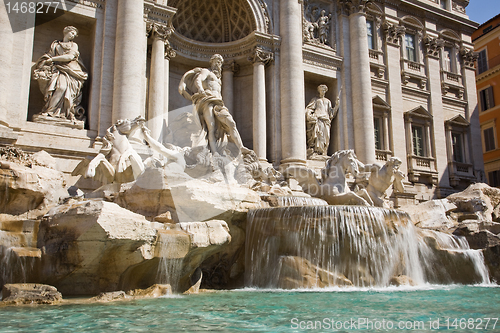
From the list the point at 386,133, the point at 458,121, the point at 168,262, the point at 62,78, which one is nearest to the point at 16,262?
the point at 168,262

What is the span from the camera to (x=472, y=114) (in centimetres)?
2388

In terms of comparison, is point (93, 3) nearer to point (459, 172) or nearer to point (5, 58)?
point (5, 58)

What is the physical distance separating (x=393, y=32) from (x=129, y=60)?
13.7m

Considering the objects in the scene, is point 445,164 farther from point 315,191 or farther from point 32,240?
point 32,240

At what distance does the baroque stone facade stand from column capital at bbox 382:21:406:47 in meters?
0.06

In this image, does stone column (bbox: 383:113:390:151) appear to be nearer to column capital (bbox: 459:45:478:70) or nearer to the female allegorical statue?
column capital (bbox: 459:45:478:70)

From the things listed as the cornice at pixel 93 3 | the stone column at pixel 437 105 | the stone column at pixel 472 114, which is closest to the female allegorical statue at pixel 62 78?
the cornice at pixel 93 3

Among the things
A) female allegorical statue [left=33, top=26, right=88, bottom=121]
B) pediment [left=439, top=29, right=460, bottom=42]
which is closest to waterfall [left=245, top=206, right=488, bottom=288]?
female allegorical statue [left=33, top=26, right=88, bottom=121]

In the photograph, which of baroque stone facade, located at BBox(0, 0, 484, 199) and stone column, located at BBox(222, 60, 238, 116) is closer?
baroque stone facade, located at BBox(0, 0, 484, 199)

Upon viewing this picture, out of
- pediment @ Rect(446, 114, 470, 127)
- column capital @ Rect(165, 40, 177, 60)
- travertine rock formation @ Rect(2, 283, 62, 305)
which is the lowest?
travertine rock formation @ Rect(2, 283, 62, 305)

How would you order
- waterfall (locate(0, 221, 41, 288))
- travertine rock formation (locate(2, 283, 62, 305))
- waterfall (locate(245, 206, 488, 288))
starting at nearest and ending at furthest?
travertine rock formation (locate(2, 283, 62, 305))
waterfall (locate(0, 221, 41, 288))
waterfall (locate(245, 206, 488, 288))

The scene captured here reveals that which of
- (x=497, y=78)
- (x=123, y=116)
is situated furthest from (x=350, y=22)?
(x=497, y=78)

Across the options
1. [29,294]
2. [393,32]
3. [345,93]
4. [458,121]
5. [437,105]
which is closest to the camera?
[29,294]

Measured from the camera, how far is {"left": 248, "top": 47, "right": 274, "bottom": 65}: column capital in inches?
687
